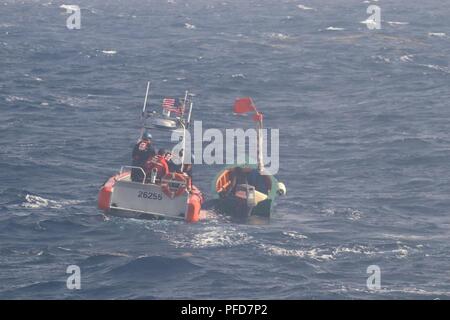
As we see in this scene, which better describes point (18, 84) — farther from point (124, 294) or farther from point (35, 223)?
point (124, 294)

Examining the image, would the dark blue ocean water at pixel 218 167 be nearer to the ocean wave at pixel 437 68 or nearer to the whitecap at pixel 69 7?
the ocean wave at pixel 437 68

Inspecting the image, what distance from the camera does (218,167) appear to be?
4297cm

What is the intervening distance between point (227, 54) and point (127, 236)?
4765 cm

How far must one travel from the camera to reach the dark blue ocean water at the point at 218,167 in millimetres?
28906

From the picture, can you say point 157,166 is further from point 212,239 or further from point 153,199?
point 212,239

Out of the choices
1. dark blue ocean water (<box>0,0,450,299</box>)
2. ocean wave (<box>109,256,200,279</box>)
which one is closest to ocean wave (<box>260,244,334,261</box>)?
dark blue ocean water (<box>0,0,450,299</box>)

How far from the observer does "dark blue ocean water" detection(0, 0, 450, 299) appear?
28906mm

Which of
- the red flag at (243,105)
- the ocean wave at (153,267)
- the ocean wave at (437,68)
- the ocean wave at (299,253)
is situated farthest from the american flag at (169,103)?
the ocean wave at (437,68)

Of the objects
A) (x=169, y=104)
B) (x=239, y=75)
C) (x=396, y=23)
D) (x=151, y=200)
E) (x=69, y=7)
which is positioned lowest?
(x=151, y=200)

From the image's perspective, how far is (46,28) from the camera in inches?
3748

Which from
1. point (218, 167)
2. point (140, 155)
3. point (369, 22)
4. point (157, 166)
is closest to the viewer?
point (157, 166)

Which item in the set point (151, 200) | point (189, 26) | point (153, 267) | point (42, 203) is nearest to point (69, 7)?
point (189, 26)

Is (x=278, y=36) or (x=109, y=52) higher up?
(x=278, y=36)
